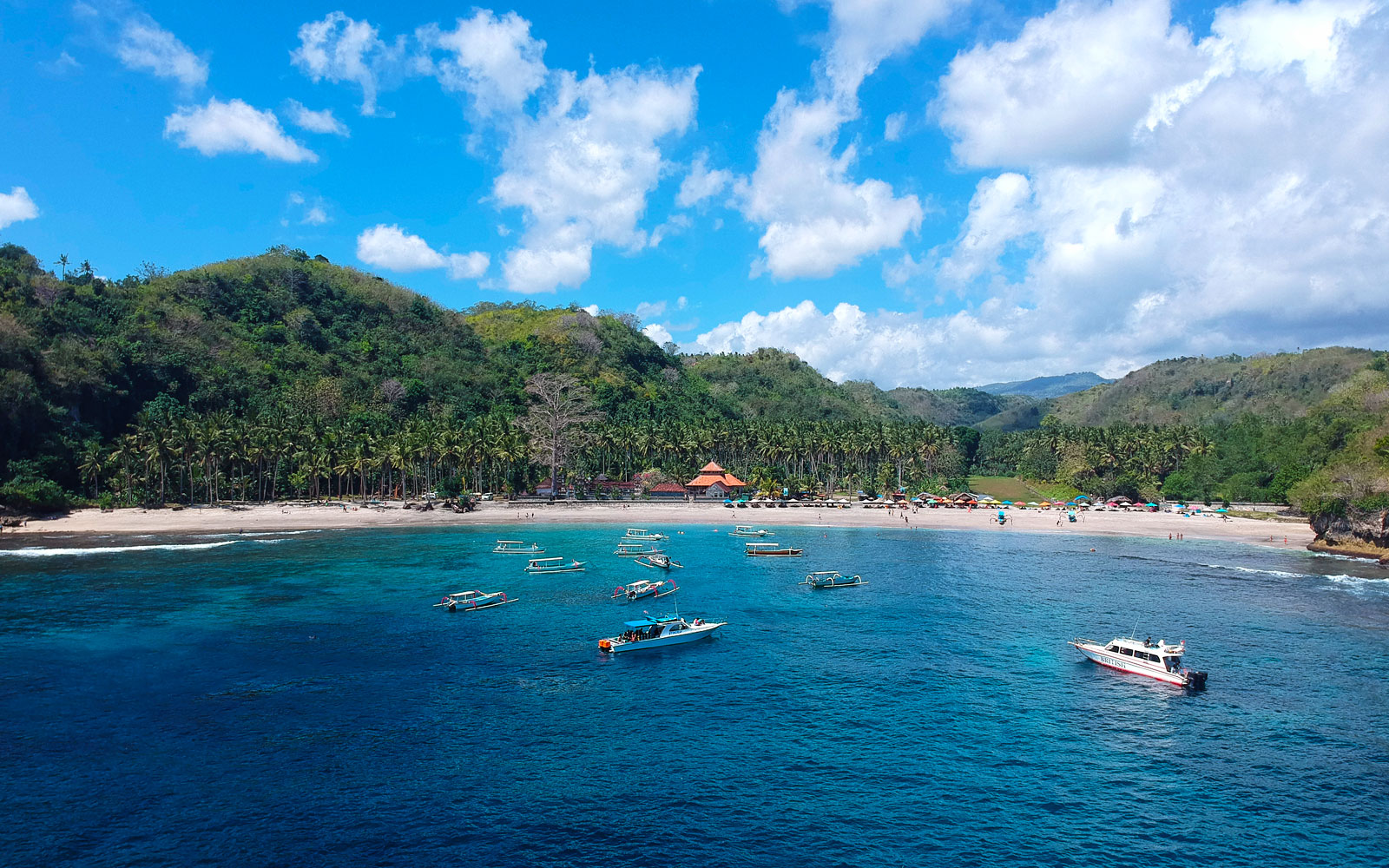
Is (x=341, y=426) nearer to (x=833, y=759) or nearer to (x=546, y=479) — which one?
(x=546, y=479)

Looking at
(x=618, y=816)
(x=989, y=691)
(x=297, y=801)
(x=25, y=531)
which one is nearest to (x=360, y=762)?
(x=297, y=801)

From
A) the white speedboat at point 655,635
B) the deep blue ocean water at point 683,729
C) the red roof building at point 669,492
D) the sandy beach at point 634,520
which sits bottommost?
the deep blue ocean water at point 683,729

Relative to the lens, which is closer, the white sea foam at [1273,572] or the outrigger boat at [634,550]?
the white sea foam at [1273,572]

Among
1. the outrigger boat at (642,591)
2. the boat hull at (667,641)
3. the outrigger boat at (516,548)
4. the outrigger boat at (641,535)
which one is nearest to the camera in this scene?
the boat hull at (667,641)

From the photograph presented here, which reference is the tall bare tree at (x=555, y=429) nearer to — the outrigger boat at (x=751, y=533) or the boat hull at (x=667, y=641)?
the outrigger boat at (x=751, y=533)

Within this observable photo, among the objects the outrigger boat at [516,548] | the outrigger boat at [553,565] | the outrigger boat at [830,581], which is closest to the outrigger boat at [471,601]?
the outrigger boat at [553,565]

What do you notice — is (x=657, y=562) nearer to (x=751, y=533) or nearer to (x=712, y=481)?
(x=751, y=533)

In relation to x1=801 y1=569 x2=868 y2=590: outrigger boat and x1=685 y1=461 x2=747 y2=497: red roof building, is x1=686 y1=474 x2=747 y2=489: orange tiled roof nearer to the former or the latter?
x1=685 y1=461 x2=747 y2=497: red roof building
